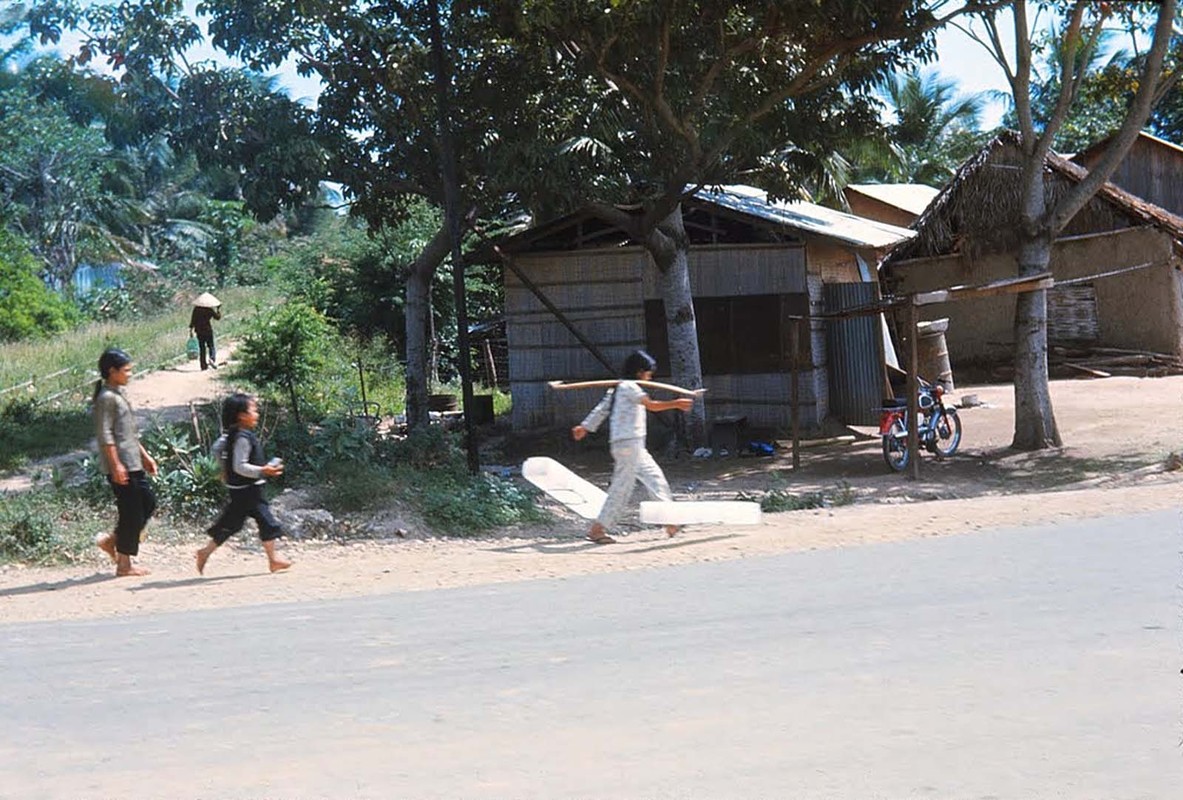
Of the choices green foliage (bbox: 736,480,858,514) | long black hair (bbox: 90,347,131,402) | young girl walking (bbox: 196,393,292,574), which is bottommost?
green foliage (bbox: 736,480,858,514)

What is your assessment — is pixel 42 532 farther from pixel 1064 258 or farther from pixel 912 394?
pixel 1064 258

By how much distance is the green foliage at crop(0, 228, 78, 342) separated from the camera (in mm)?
30219

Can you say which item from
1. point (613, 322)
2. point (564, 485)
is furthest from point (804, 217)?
point (564, 485)

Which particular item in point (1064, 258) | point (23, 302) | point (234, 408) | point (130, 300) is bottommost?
point (234, 408)

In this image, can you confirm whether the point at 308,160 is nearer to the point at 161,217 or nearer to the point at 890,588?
the point at 890,588

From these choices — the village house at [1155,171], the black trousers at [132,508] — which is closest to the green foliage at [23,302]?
the black trousers at [132,508]

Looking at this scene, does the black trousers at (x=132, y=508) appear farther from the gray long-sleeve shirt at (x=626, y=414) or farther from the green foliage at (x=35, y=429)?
the green foliage at (x=35, y=429)

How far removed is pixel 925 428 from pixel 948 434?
1.85 ft

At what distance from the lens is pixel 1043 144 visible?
15500 mm

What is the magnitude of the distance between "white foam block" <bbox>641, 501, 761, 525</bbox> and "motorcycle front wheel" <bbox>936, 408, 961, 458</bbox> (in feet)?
23.4

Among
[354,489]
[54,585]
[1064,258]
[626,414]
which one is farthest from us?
[1064,258]

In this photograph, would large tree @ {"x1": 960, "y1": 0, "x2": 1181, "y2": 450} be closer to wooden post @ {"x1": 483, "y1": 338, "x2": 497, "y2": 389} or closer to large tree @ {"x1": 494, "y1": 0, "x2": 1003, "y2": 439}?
large tree @ {"x1": 494, "y1": 0, "x2": 1003, "y2": 439}

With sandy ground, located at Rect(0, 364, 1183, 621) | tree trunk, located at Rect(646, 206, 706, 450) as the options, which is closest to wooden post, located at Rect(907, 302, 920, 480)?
sandy ground, located at Rect(0, 364, 1183, 621)

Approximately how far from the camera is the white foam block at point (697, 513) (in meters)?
9.70
